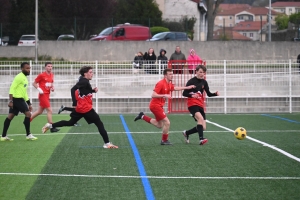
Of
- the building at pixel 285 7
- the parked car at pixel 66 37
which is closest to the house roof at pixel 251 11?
the building at pixel 285 7

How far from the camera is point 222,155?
1180cm

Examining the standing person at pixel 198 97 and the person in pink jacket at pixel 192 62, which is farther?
the person in pink jacket at pixel 192 62

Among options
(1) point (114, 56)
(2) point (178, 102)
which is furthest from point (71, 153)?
(1) point (114, 56)

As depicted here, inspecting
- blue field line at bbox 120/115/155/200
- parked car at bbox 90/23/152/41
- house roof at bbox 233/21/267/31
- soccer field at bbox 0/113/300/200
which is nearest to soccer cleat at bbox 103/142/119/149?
soccer field at bbox 0/113/300/200

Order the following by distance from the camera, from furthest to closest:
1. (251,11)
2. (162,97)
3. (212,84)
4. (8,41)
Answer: (251,11)
(8,41)
(212,84)
(162,97)

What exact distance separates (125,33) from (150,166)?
2932 centimetres

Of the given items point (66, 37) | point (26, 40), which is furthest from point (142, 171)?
point (26, 40)

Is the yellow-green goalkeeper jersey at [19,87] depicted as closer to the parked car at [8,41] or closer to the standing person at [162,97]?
the standing person at [162,97]

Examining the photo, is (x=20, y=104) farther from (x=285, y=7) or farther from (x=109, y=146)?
(x=285, y=7)

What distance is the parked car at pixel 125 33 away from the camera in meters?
38.6

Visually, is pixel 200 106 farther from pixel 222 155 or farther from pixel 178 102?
pixel 178 102

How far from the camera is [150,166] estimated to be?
34.5ft

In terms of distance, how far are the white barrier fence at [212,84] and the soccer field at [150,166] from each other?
8360 mm

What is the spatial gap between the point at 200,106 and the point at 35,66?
12.9 meters
